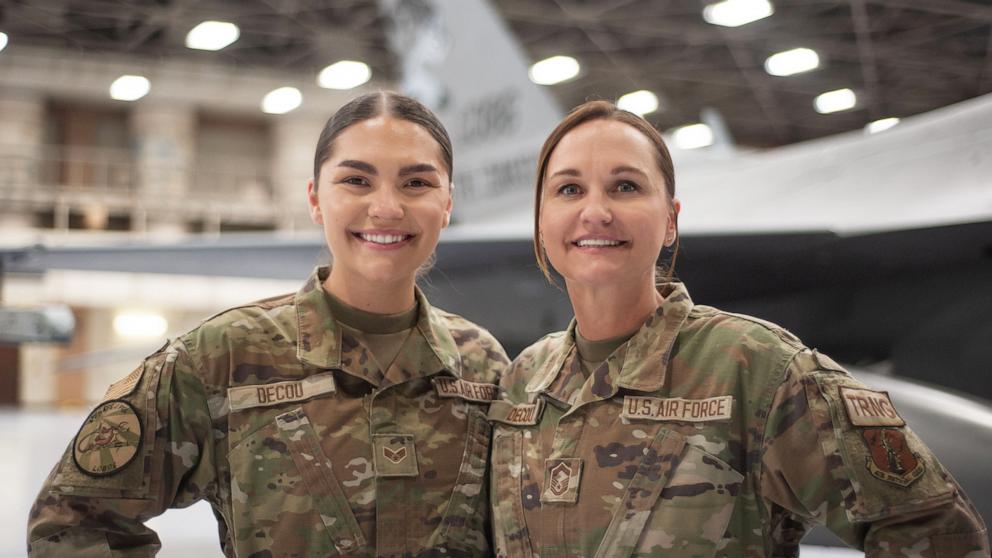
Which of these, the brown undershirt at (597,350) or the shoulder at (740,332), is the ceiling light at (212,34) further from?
the shoulder at (740,332)

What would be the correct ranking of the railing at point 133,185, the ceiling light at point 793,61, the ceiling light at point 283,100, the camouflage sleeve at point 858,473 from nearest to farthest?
the camouflage sleeve at point 858,473, the railing at point 133,185, the ceiling light at point 793,61, the ceiling light at point 283,100

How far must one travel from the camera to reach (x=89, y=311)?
1844 centimetres

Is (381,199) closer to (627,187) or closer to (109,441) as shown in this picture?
(627,187)

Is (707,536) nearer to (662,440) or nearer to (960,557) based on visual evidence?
(662,440)

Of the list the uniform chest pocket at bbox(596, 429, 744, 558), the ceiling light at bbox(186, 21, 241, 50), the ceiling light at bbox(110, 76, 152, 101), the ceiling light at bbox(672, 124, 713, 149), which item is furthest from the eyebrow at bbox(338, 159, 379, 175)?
the ceiling light at bbox(672, 124, 713, 149)

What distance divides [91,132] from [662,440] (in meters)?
21.2

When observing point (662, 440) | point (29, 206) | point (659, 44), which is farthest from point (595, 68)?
point (662, 440)

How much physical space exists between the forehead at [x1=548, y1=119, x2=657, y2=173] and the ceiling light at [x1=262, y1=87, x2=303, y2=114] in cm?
1912

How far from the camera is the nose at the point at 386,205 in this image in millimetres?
1942

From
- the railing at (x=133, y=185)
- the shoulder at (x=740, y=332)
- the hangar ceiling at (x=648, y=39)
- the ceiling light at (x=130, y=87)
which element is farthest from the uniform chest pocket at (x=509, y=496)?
the ceiling light at (x=130, y=87)

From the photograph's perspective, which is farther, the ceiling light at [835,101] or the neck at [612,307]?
the ceiling light at [835,101]

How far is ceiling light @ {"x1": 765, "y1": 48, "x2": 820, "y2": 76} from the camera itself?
1927 cm

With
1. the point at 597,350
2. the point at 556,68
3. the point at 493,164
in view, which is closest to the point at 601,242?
the point at 597,350

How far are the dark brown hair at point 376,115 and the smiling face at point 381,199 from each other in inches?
0.9
